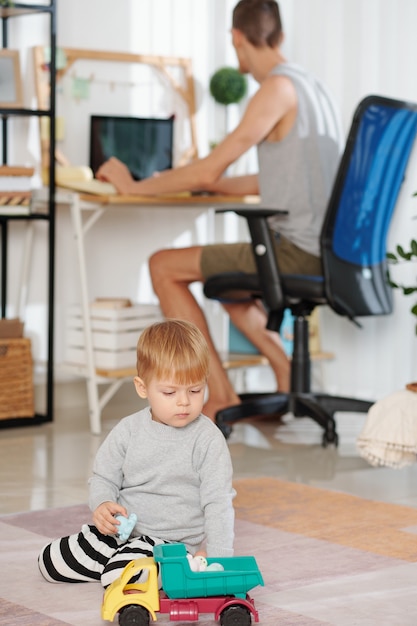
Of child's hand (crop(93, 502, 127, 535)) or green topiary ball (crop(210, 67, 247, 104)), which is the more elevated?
green topiary ball (crop(210, 67, 247, 104))

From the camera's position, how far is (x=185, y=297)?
392 centimetres

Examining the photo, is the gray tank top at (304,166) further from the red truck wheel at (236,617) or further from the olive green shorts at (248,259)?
the red truck wheel at (236,617)

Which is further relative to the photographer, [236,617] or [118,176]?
[118,176]

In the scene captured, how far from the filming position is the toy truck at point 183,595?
1922mm

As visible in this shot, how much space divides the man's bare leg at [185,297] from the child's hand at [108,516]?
1798 mm

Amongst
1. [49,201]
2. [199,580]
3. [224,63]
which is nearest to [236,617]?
[199,580]

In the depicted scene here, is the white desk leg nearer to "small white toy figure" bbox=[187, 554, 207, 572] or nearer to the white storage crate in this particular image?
the white storage crate

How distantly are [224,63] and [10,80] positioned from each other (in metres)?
1.13

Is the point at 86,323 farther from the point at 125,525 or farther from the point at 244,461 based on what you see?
the point at 125,525

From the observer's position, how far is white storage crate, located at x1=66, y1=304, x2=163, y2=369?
13.3ft

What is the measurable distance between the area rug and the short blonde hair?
0.41 meters

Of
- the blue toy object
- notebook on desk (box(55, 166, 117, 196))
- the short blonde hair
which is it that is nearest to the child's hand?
the blue toy object

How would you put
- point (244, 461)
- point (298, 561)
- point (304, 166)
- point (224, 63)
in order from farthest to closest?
point (224, 63), point (304, 166), point (244, 461), point (298, 561)

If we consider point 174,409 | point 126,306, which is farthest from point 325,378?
point 174,409
